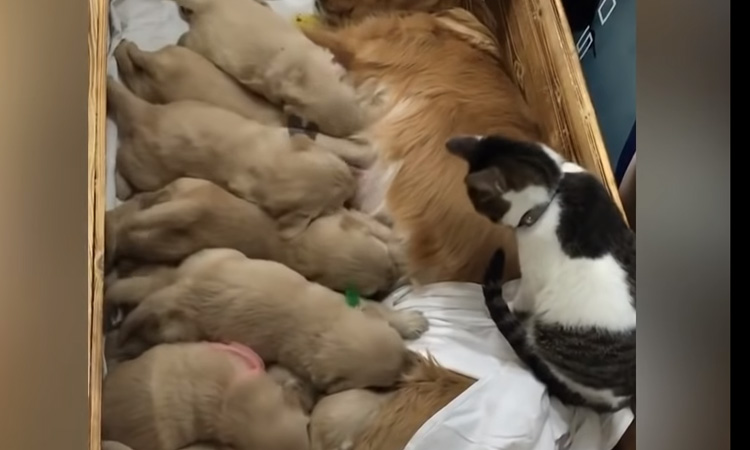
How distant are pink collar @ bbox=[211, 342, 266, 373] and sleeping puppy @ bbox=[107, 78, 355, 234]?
0.16 meters

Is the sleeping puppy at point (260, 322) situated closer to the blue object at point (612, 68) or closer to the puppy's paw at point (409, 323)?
the puppy's paw at point (409, 323)

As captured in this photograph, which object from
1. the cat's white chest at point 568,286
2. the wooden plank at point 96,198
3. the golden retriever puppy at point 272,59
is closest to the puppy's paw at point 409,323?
the cat's white chest at point 568,286

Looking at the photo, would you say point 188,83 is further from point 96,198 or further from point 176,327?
point 176,327

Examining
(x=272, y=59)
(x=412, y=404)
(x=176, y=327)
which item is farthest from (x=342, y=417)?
(x=272, y=59)

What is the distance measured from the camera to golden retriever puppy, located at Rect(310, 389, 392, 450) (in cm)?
A: 100

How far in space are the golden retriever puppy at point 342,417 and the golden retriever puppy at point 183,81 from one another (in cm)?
37

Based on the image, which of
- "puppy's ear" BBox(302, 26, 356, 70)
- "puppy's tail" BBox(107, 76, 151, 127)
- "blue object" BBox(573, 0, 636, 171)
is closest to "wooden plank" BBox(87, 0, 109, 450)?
"puppy's tail" BBox(107, 76, 151, 127)

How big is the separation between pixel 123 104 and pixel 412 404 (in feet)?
1.75

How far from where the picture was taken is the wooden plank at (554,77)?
3.55 feet
